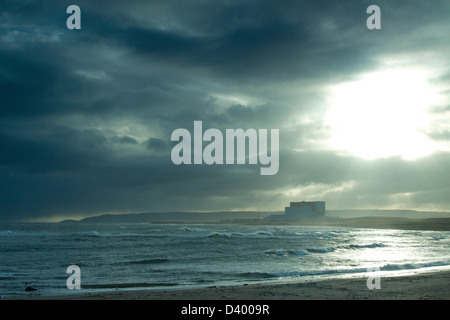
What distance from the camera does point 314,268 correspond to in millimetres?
23547

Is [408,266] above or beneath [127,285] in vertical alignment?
beneath

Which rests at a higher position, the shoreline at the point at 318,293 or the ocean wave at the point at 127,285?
the shoreline at the point at 318,293

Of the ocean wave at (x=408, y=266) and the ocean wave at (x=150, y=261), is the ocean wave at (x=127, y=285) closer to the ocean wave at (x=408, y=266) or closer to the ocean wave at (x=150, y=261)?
the ocean wave at (x=150, y=261)

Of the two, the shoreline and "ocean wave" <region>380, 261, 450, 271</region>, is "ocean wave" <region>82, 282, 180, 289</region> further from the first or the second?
"ocean wave" <region>380, 261, 450, 271</region>

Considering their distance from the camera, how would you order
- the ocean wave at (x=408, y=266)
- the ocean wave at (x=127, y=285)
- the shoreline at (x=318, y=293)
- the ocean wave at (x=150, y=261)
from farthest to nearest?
the ocean wave at (x=150, y=261), the ocean wave at (x=408, y=266), the ocean wave at (x=127, y=285), the shoreline at (x=318, y=293)

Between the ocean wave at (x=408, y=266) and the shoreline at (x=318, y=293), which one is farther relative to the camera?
the ocean wave at (x=408, y=266)

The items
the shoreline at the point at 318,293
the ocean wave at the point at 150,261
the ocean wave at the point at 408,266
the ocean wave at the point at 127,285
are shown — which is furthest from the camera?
the ocean wave at the point at 150,261

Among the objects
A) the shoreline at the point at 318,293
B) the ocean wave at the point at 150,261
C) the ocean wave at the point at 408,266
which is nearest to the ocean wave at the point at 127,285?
the shoreline at the point at 318,293

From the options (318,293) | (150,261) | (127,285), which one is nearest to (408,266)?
(318,293)

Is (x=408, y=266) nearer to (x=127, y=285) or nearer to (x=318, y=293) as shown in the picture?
(x=318, y=293)

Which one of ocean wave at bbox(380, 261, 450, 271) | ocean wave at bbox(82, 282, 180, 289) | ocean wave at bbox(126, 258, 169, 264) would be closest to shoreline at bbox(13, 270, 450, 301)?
ocean wave at bbox(82, 282, 180, 289)
